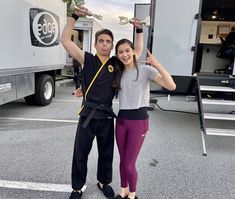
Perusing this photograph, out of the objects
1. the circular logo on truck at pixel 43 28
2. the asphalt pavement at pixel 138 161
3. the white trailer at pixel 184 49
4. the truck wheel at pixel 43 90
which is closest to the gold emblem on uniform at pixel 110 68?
the asphalt pavement at pixel 138 161

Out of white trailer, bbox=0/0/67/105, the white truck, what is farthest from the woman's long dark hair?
white trailer, bbox=0/0/67/105

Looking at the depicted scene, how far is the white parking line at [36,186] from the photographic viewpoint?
265 centimetres

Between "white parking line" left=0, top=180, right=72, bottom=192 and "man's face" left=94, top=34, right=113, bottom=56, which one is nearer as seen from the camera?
"man's face" left=94, top=34, right=113, bottom=56

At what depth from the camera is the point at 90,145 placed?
2318mm

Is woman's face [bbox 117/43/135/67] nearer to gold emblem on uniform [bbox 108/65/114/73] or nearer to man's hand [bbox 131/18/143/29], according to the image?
gold emblem on uniform [bbox 108/65/114/73]

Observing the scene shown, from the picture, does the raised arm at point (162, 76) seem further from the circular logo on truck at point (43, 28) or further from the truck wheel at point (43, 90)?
the truck wheel at point (43, 90)

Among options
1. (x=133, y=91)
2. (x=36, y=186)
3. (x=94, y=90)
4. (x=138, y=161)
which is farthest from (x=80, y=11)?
(x=138, y=161)

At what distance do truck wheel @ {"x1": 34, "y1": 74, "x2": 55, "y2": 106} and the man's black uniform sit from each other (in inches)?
169

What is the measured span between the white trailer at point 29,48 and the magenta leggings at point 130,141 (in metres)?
3.02

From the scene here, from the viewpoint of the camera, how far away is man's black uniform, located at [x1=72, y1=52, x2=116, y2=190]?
2168mm

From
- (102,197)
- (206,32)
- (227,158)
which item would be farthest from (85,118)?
(206,32)

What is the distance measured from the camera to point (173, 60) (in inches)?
178

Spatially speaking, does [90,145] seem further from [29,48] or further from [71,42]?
[29,48]

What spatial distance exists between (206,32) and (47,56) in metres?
6.86
